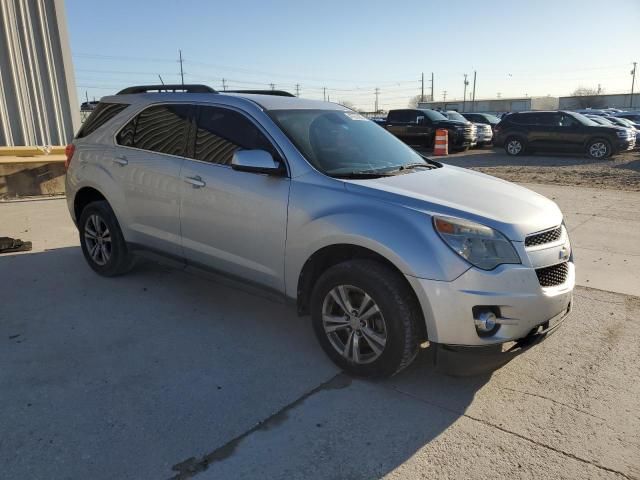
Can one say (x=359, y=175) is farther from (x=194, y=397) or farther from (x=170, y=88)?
(x=170, y=88)

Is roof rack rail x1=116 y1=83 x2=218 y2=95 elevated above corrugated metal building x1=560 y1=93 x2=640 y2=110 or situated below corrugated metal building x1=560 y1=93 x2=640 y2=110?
above

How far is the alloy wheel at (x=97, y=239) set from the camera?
16.9 ft

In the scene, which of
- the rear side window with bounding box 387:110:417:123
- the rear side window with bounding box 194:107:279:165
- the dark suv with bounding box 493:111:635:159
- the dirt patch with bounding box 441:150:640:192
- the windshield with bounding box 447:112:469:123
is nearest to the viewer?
the rear side window with bounding box 194:107:279:165

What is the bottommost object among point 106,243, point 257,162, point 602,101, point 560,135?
point 602,101

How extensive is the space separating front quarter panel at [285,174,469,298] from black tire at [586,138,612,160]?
1719cm

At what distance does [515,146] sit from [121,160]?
56.4 feet

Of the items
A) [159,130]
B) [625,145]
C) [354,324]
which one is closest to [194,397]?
[354,324]

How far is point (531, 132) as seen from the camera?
18.6 meters

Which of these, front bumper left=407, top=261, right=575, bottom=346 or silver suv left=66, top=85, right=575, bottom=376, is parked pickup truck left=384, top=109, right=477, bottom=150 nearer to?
silver suv left=66, top=85, right=575, bottom=376

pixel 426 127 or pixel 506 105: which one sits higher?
pixel 426 127

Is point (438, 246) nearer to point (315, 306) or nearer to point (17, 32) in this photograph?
point (315, 306)

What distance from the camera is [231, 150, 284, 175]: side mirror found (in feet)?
11.6

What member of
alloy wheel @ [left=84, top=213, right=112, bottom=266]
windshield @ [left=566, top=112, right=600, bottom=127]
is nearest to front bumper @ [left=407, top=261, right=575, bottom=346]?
alloy wheel @ [left=84, top=213, right=112, bottom=266]

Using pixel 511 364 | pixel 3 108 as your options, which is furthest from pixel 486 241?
pixel 3 108
